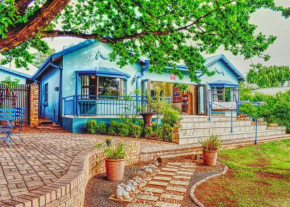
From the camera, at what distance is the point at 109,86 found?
1168cm

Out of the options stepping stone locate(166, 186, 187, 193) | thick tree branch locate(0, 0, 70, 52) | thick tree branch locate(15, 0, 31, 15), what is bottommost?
stepping stone locate(166, 186, 187, 193)

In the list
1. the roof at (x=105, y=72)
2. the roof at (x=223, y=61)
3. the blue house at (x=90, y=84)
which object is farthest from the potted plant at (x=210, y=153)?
the roof at (x=223, y=61)

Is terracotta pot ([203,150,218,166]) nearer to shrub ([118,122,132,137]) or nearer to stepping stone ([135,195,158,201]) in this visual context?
stepping stone ([135,195,158,201])

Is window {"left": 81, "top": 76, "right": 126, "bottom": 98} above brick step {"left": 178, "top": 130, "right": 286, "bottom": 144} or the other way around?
above

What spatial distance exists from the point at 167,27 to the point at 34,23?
3.74 metres

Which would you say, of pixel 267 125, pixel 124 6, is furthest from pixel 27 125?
pixel 267 125

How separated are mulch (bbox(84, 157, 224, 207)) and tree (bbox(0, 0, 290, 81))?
2968mm

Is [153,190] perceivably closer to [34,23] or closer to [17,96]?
[34,23]

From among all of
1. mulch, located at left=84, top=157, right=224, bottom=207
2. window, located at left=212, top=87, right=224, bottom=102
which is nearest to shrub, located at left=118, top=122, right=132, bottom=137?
mulch, located at left=84, top=157, right=224, bottom=207

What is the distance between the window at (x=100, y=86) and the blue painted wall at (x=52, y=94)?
1759mm

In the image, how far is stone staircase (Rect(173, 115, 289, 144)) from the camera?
8.02 m

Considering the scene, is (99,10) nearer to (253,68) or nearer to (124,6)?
(124,6)

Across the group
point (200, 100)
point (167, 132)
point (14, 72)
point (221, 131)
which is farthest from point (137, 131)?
point (14, 72)

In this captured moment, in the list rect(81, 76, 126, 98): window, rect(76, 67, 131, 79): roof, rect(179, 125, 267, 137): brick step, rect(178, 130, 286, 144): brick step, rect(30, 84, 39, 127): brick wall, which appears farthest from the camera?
rect(81, 76, 126, 98): window
